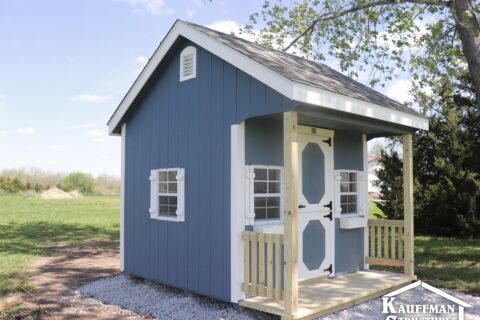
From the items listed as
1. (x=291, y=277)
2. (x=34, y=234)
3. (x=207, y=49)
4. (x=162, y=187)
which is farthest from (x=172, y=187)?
(x=34, y=234)

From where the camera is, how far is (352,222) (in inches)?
271

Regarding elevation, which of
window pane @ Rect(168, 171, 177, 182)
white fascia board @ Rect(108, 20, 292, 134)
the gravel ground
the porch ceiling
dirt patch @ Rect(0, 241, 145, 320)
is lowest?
dirt patch @ Rect(0, 241, 145, 320)

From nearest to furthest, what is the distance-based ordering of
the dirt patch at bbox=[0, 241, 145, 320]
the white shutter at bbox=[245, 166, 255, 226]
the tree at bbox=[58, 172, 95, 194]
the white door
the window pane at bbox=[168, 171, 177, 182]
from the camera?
the white shutter at bbox=[245, 166, 255, 226] < the dirt patch at bbox=[0, 241, 145, 320] < the white door < the window pane at bbox=[168, 171, 177, 182] < the tree at bbox=[58, 172, 95, 194]

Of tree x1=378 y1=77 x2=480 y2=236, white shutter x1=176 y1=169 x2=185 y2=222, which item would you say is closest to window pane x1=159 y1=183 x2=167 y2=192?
white shutter x1=176 y1=169 x2=185 y2=222

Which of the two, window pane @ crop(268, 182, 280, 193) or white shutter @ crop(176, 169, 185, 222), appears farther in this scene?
white shutter @ crop(176, 169, 185, 222)

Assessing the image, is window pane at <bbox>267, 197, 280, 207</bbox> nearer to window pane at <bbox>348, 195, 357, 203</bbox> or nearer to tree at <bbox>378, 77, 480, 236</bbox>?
window pane at <bbox>348, 195, 357, 203</bbox>

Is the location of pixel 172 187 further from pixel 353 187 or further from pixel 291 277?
pixel 353 187

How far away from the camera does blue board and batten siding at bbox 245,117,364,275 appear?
18.1 feet

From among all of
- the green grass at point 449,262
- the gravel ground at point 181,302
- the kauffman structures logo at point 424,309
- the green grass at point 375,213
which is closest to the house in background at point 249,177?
the gravel ground at point 181,302

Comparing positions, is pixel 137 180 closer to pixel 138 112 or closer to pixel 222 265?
pixel 138 112

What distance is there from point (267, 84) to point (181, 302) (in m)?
2.97

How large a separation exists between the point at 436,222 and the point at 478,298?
7.44 meters

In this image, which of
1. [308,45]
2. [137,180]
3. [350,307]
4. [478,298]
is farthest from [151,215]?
[308,45]

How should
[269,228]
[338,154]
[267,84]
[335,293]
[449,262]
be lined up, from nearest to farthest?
[267,84] → [269,228] → [335,293] → [338,154] → [449,262]
